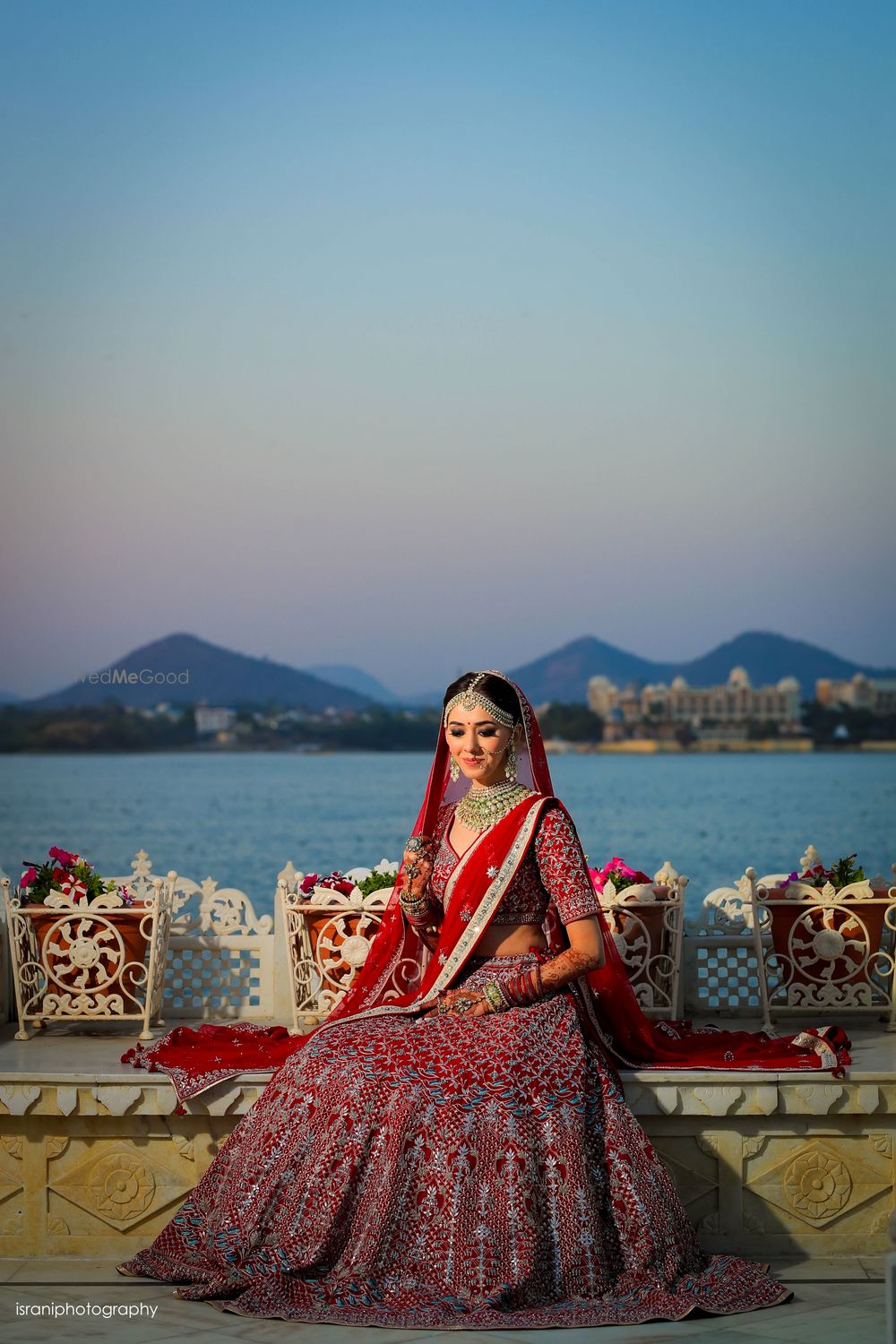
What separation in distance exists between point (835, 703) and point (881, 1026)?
45.5 meters

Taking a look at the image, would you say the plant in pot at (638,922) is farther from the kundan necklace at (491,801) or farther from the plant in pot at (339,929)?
the kundan necklace at (491,801)

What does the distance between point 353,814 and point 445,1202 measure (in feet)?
168

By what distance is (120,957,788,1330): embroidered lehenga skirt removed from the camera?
3992 mm

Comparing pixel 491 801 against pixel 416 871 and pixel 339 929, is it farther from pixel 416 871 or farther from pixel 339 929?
pixel 339 929

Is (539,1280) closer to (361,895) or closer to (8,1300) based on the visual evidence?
(8,1300)

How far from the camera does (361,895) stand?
17.9 feet

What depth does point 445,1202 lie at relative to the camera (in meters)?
4.10

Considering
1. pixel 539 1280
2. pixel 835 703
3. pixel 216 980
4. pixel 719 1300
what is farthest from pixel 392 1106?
pixel 835 703

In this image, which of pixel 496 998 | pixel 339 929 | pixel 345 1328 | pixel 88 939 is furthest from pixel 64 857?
pixel 345 1328

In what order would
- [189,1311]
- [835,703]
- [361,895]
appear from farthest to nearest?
[835,703] < [361,895] < [189,1311]

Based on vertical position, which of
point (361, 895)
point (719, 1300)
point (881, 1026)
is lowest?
point (719, 1300)

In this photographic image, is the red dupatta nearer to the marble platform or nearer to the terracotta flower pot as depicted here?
the marble platform

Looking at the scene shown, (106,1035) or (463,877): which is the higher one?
(463,877)

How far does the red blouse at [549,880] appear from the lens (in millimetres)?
4527
